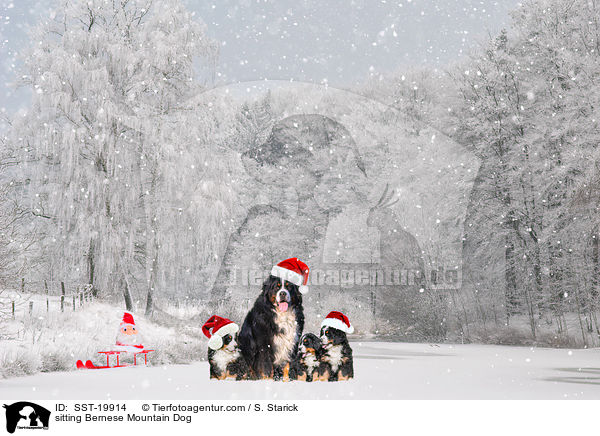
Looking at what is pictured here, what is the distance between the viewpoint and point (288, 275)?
16.9 ft

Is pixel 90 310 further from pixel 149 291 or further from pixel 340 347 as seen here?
pixel 340 347

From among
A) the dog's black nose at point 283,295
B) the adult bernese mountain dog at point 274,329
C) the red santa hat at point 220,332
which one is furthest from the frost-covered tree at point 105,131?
the dog's black nose at point 283,295

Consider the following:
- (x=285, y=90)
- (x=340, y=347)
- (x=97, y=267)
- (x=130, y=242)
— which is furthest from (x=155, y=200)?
(x=285, y=90)

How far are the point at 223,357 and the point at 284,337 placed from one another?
31.9 inches

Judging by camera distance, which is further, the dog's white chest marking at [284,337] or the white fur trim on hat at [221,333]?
the white fur trim on hat at [221,333]

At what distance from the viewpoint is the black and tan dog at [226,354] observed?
543cm

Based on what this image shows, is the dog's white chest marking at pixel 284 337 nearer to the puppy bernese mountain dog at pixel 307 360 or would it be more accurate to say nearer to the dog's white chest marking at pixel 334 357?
the puppy bernese mountain dog at pixel 307 360

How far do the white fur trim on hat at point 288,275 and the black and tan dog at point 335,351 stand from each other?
2.29 feet

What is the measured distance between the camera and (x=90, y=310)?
39.3 ft

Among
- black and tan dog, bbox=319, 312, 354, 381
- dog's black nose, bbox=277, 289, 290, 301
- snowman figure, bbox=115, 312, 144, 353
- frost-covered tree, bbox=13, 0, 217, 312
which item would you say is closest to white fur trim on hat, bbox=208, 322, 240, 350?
dog's black nose, bbox=277, 289, 290, 301

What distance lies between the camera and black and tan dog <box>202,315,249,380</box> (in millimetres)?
5426

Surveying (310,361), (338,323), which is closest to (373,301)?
(338,323)

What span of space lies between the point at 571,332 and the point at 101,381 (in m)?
12.8
